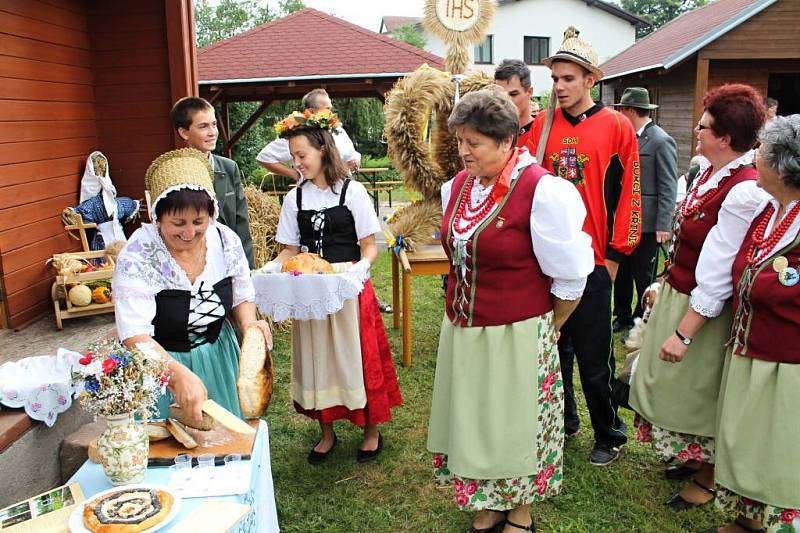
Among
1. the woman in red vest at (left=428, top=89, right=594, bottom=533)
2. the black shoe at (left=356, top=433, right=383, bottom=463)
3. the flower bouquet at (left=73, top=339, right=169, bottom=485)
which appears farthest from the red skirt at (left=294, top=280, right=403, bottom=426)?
the flower bouquet at (left=73, top=339, right=169, bottom=485)

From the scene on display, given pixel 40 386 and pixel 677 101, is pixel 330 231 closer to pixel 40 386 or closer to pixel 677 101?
pixel 40 386

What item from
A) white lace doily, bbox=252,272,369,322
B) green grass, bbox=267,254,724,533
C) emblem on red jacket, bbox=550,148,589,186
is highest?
emblem on red jacket, bbox=550,148,589,186

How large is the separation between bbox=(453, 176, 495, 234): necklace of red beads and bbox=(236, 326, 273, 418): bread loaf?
34.4 inches

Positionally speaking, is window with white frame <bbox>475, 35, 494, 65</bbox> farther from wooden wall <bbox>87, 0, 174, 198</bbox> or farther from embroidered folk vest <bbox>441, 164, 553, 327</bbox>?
embroidered folk vest <bbox>441, 164, 553, 327</bbox>

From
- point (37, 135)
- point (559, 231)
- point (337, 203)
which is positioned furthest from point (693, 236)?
point (37, 135)

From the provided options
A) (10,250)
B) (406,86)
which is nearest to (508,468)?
Answer: (406,86)

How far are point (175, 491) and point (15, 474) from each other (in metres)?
1.32

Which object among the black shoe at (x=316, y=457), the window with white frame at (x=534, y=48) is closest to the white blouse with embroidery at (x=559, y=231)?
the black shoe at (x=316, y=457)

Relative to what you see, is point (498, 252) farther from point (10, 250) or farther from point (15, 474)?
point (10, 250)

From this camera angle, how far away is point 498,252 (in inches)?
95.3

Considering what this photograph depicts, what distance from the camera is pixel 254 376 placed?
2.22m

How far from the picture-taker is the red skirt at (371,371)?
11.5 ft

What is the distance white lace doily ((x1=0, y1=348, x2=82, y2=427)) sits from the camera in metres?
2.70

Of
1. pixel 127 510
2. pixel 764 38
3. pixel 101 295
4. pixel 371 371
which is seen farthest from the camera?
pixel 764 38
